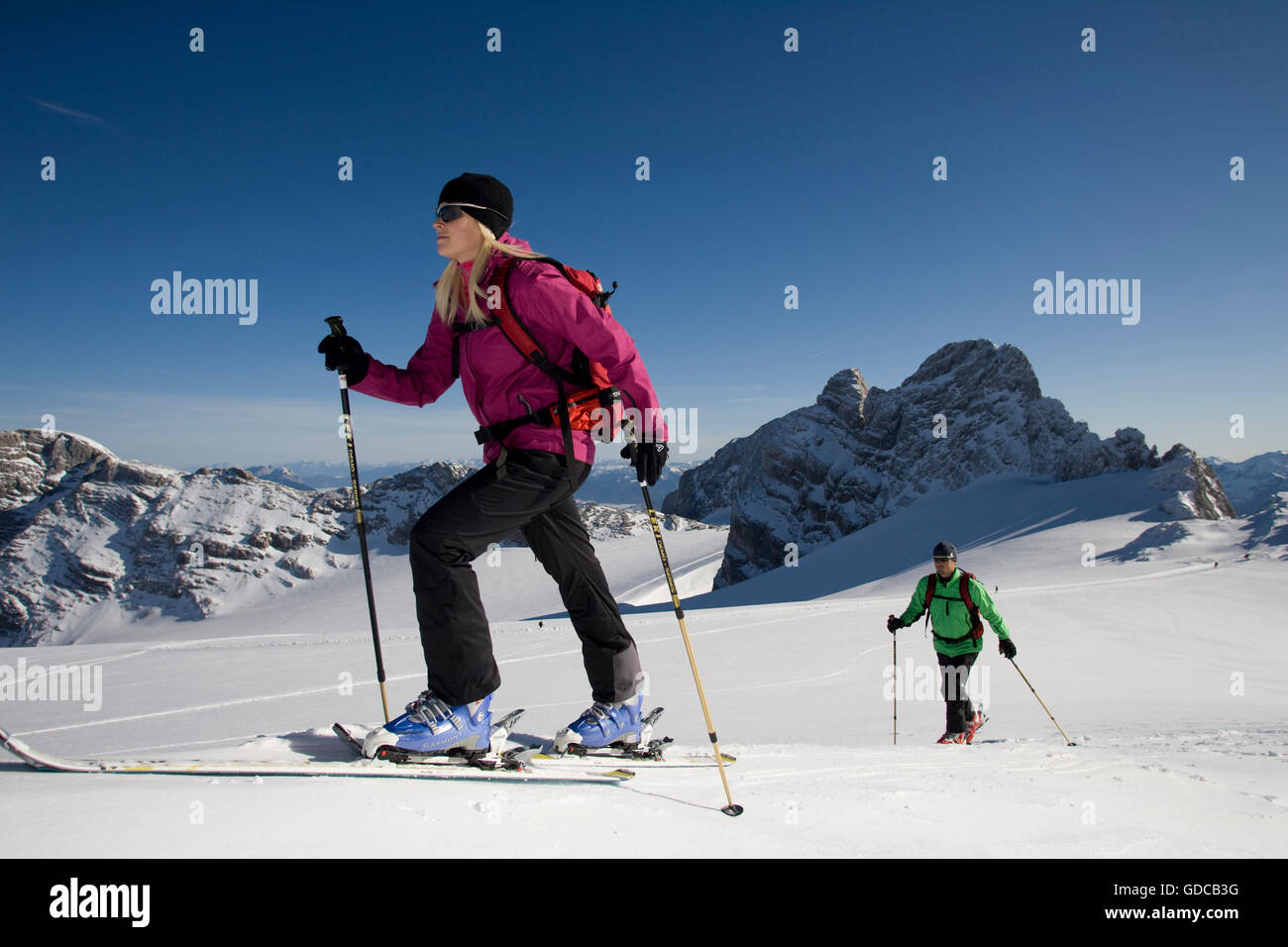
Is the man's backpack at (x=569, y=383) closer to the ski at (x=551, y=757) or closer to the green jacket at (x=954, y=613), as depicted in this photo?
the ski at (x=551, y=757)

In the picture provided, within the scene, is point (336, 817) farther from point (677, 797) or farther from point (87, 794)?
point (677, 797)

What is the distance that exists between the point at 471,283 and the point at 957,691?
6083 millimetres

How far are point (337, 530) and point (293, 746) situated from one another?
106838 mm

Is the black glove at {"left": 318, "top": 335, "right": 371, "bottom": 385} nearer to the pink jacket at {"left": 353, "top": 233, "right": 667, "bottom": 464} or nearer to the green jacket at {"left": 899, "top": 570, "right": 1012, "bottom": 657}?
the pink jacket at {"left": 353, "top": 233, "right": 667, "bottom": 464}

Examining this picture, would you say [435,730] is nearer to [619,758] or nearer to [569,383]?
[619,758]

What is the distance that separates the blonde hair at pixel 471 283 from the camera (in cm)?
339

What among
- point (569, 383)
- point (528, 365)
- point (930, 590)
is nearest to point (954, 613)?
point (930, 590)

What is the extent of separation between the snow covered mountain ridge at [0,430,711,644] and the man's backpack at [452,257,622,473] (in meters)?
92.0

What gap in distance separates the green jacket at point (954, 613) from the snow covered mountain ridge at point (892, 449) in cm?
4924

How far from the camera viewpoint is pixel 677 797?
272 cm

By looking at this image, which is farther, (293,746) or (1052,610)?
(1052,610)

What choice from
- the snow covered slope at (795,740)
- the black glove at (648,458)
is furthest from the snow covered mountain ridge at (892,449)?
the black glove at (648,458)

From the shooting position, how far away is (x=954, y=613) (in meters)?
6.83
